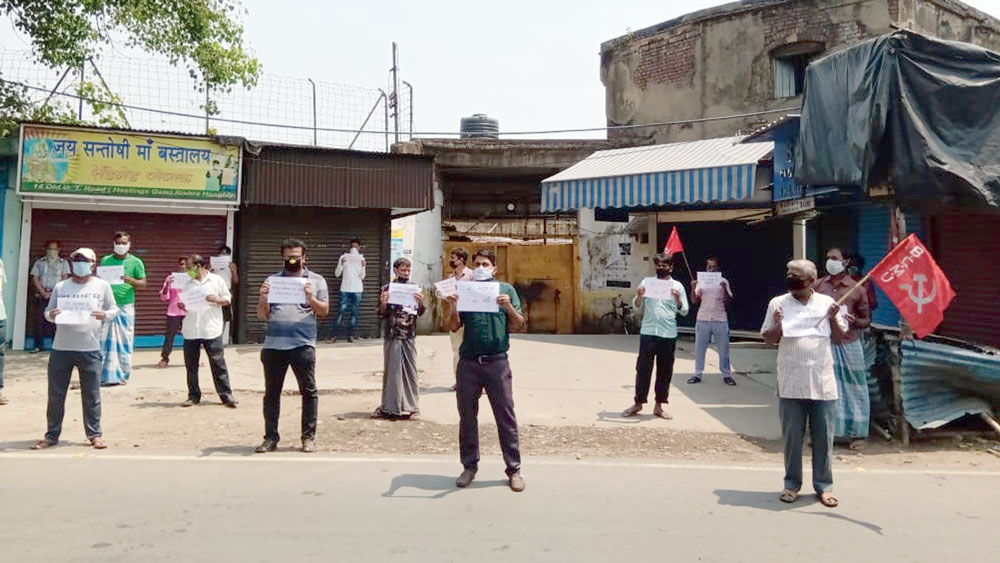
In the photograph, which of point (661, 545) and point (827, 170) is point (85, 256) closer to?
point (661, 545)

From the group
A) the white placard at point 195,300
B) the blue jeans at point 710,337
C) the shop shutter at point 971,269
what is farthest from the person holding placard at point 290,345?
the shop shutter at point 971,269

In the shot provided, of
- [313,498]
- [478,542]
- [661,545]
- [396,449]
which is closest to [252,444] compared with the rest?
[396,449]

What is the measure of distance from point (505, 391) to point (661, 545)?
5.61ft

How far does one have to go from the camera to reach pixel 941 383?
23.1 ft

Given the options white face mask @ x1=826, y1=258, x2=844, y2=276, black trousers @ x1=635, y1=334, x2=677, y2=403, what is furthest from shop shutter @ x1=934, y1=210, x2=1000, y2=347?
black trousers @ x1=635, y1=334, x2=677, y2=403

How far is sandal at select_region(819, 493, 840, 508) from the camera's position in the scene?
4.95 meters

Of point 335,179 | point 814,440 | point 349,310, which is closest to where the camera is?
point 814,440

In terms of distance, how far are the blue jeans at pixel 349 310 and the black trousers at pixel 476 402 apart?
8.69 metres

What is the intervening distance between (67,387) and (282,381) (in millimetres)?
1913

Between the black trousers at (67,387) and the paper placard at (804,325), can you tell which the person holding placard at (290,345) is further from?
the paper placard at (804,325)

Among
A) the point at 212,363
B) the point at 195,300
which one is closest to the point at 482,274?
the point at 212,363

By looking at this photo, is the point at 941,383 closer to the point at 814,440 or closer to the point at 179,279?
the point at 814,440

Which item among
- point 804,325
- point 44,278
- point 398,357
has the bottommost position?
point 398,357

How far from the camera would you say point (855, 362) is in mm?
6922
